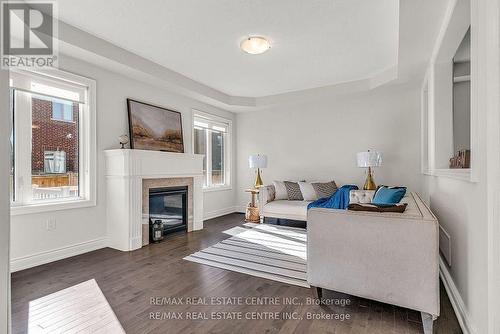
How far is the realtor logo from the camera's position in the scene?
2.52 metres

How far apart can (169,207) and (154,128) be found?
1314 millimetres

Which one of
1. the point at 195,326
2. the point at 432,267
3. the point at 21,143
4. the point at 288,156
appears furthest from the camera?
the point at 288,156

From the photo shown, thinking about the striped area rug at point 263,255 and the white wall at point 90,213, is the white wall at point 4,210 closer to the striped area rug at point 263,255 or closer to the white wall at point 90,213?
the striped area rug at point 263,255

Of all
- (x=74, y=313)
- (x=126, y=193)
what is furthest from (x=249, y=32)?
(x=74, y=313)

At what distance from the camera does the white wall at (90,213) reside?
2879mm

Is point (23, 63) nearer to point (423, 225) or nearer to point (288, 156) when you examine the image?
point (423, 225)

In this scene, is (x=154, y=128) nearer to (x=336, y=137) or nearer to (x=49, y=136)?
(x=49, y=136)

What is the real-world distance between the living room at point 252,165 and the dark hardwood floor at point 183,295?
0.06 feet

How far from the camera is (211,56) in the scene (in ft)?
12.1

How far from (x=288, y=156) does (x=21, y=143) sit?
14.6 feet

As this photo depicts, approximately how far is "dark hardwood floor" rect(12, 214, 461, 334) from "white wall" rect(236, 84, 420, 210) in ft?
9.55

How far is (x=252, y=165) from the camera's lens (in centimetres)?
549

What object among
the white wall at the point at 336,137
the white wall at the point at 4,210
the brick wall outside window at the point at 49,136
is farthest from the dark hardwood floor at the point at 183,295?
the white wall at the point at 336,137

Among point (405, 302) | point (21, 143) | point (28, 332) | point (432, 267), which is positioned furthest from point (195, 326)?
point (21, 143)
